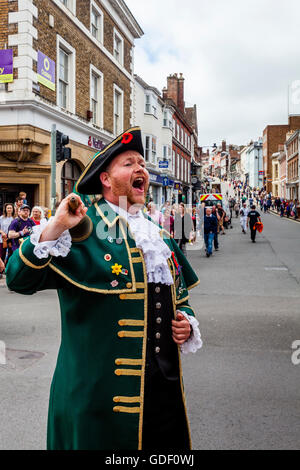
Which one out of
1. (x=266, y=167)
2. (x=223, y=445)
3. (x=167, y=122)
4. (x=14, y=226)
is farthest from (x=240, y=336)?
(x=266, y=167)

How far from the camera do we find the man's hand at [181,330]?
6.80ft

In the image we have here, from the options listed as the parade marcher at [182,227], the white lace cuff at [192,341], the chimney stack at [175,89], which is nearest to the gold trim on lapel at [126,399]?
the white lace cuff at [192,341]

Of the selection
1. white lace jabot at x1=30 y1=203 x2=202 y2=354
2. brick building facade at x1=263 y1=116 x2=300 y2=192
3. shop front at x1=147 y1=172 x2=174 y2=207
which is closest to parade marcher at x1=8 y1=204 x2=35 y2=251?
white lace jabot at x1=30 y1=203 x2=202 y2=354

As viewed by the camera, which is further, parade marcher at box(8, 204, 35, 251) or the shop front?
the shop front

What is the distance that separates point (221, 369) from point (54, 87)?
1307cm

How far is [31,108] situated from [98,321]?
1311 cm

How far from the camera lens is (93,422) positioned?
186 cm

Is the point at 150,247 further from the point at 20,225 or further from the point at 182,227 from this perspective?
the point at 182,227

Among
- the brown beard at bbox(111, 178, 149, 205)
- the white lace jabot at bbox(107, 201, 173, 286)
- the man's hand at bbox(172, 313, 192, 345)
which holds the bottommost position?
the man's hand at bbox(172, 313, 192, 345)

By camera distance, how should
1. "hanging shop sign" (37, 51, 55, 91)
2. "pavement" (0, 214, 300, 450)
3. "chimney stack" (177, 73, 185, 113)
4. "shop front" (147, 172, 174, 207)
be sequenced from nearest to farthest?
"pavement" (0, 214, 300, 450), "hanging shop sign" (37, 51, 55, 91), "shop front" (147, 172, 174, 207), "chimney stack" (177, 73, 185, 113)

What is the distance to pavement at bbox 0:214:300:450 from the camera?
334 cm

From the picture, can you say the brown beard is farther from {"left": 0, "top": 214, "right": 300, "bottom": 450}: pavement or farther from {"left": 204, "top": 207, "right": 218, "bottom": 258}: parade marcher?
{"left": 204, "top": 207, "right": 218, "bottom": 258}: parade marcher

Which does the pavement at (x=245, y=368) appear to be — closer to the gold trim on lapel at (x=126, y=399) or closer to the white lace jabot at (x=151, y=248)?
the gold trim on lapel at (x=126, y=399)
